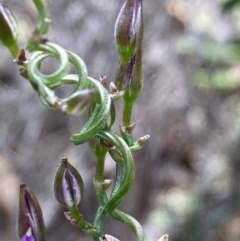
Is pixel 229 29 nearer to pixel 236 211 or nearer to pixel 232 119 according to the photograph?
pixel 232 119

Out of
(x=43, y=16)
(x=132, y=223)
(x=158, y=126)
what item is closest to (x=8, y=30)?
(x=43, y=16)

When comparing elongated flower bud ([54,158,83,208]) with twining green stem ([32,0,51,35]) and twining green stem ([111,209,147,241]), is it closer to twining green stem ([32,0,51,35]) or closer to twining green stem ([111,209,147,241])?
twining green stem ([111,209,147,241])

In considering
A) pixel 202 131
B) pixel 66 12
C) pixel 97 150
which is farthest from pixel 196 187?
pixel 97 150

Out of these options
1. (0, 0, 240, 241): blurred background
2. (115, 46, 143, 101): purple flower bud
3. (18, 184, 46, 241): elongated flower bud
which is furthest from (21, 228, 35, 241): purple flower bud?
(0, 0, 240, 241): blurred background

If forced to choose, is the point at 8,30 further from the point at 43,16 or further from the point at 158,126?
the point at 158,126

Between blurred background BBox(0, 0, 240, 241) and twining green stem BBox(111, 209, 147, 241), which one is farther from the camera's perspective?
blurred background BBox(0, 0, 240, 241)

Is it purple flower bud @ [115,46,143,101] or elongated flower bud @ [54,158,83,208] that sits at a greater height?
purple flower bud @ [115,46,143,101]
